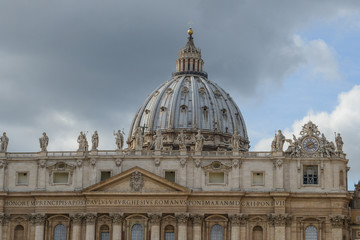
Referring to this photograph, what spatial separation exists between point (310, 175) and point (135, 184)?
20913 millimetres

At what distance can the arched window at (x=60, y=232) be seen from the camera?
114688 millimetres

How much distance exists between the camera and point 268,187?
113312 mm

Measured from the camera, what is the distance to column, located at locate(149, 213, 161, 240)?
112375 millimetres

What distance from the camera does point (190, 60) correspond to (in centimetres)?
16812

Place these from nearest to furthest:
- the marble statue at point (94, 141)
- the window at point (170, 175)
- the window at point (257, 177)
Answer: the window at point (257, 177) → the window at point (170, 175) → the marble statue at point (94, 141)

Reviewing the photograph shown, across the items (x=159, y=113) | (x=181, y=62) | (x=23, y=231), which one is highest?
(x=181, y=62)

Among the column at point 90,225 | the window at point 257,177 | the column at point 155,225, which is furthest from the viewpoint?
the window at point 257,177

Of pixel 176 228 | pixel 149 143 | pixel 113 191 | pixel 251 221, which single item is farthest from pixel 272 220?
pixel 149 143

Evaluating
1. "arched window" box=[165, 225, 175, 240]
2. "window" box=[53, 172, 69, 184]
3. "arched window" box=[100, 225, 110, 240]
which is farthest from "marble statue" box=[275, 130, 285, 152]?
"window" box=[53, 172, 69, 184]

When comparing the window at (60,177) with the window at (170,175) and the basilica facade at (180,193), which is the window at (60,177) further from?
the window at (170,175)

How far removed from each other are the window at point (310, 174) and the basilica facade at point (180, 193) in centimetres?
12

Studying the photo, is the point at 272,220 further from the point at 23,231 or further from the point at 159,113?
the point at 159,113

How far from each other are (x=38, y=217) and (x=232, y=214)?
23.2 meters

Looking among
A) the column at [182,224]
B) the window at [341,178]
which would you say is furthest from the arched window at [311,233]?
the column at [182,224]
